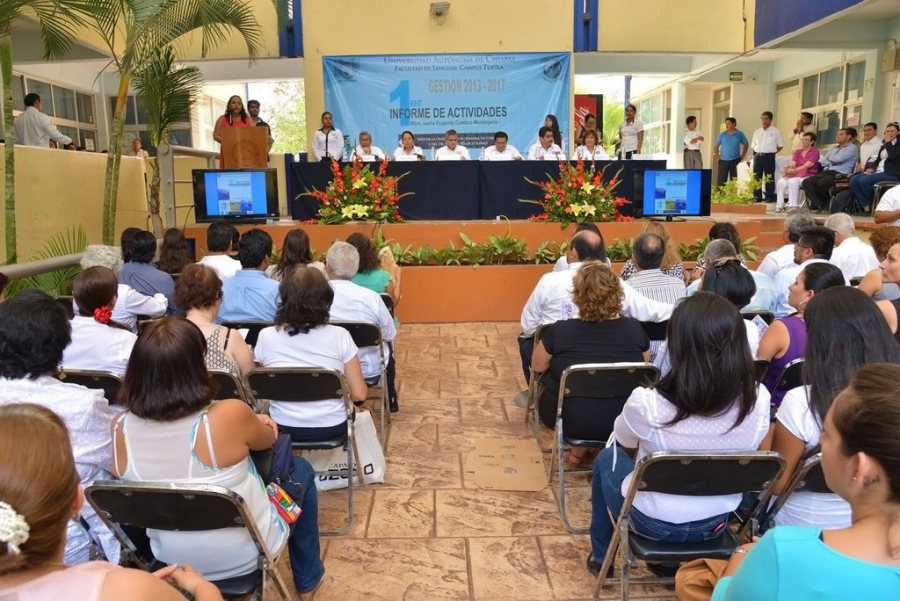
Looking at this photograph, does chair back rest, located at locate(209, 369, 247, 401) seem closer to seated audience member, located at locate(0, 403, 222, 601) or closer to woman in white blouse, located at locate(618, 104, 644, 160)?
seated audience member, located at locate(0, 403, 222, 601)

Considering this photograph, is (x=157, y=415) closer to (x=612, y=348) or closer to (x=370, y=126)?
(x=612, y=348)

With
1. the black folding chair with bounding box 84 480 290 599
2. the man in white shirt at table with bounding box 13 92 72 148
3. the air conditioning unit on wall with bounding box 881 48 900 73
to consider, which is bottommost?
the black folding chair with bounding box 84 480 290 599

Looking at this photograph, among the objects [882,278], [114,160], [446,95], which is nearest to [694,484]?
[882,278]

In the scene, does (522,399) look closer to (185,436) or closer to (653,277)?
(653,277)

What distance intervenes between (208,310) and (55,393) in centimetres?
91

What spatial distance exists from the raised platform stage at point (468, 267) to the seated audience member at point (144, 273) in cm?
262

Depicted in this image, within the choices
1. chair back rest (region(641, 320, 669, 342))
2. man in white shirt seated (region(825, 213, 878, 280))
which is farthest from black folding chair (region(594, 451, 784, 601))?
man in white shirt seated (region(825, 213, 878, 280))

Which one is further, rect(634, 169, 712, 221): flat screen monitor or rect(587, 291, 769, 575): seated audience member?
rect(634, 169, 712, 221): flat screen monitor

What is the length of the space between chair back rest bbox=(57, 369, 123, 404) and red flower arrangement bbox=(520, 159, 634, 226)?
16.8ft

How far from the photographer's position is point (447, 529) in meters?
2.75

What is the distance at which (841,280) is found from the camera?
9.14 feet

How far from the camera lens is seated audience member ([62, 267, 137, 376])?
2568 millimetres

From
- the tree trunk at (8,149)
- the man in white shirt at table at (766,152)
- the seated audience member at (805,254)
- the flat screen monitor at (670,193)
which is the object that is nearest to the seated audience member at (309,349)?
the seated audience member at (805,254)

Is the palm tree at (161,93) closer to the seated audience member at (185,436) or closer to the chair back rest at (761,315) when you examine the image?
the seated audience member at (185,436)
